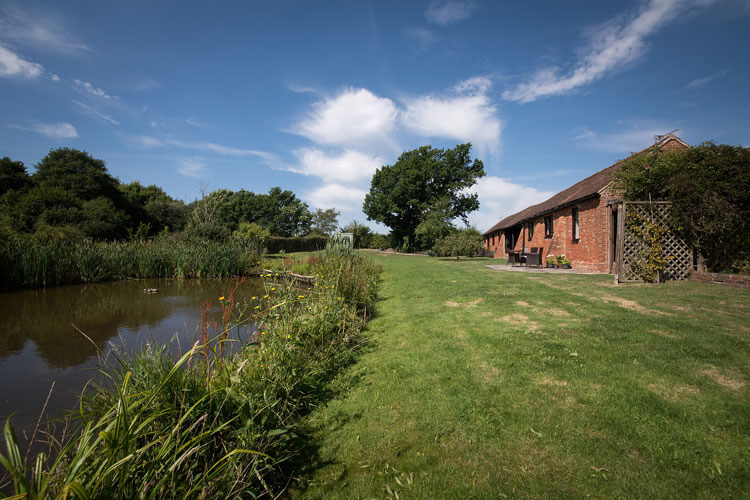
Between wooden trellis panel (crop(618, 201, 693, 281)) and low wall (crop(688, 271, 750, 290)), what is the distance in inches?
11.4

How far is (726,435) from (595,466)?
0.99m

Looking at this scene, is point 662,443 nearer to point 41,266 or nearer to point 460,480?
point 460,480

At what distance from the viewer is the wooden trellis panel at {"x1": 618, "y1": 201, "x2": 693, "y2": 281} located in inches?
332

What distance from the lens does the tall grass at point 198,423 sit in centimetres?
152

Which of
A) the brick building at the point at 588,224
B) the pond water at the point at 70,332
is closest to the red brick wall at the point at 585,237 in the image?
the brick building at the point at 588,224

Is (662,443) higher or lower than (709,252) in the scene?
lower

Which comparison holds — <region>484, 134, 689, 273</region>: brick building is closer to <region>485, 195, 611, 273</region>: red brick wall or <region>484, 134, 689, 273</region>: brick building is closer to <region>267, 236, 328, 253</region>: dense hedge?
<region>485, 195, 611, 273</region>: red brick wall

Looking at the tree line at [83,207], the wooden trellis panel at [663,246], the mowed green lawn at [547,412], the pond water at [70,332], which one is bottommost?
the pond water at [70,332]

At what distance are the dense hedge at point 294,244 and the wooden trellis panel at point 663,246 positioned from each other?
84.4 feet

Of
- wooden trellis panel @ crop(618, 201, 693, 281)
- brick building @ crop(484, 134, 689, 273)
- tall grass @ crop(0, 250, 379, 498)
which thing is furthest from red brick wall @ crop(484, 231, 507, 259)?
tall grass @ crop(0, 250, 379, 498)

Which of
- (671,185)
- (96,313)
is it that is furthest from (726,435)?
(96,313)

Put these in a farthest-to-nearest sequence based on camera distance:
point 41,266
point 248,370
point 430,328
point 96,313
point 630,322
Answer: point 41,266, point 96,313, point 430,328, point 630,322, point 248,370

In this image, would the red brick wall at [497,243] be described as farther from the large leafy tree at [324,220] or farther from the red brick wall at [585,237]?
the large leafy tree at [324,220]

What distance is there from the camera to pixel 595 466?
1972 millimetres
